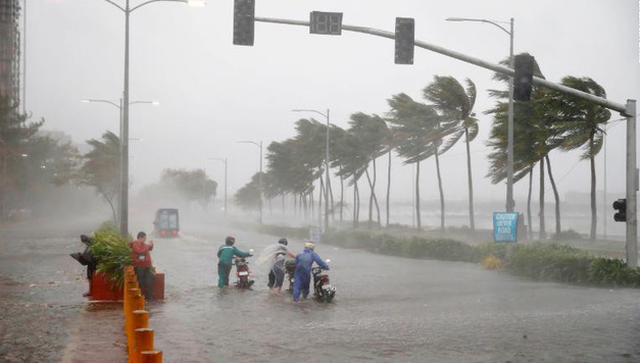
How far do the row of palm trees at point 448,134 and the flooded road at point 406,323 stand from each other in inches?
644

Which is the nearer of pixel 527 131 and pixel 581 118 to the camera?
pixel 581 118

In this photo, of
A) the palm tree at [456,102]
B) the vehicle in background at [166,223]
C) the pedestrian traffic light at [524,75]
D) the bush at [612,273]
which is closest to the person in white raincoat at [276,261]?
the pedestrian traffic light at [524,75]

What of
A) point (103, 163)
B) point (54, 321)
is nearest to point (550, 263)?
point (54, 321)

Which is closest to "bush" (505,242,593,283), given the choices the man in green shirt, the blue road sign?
the blue road sign

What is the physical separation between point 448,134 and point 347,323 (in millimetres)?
41073

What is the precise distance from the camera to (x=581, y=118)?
3803 centimetres

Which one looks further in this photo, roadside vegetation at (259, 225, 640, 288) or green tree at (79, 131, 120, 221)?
green tree at (79, 131, 120, 221)

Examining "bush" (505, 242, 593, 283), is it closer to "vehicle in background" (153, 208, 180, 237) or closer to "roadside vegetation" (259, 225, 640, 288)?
"roadside vegetation" (259, 225, 640, 288)

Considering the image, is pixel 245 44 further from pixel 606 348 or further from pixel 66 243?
pixel 66 243

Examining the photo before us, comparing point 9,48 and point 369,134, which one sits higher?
point 9,48

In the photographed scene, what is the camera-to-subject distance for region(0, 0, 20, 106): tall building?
117 meters

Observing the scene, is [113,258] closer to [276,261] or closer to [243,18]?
[276,261]

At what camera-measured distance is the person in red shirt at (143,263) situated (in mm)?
17859

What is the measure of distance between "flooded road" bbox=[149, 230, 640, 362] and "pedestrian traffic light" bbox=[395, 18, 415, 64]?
556 cm
